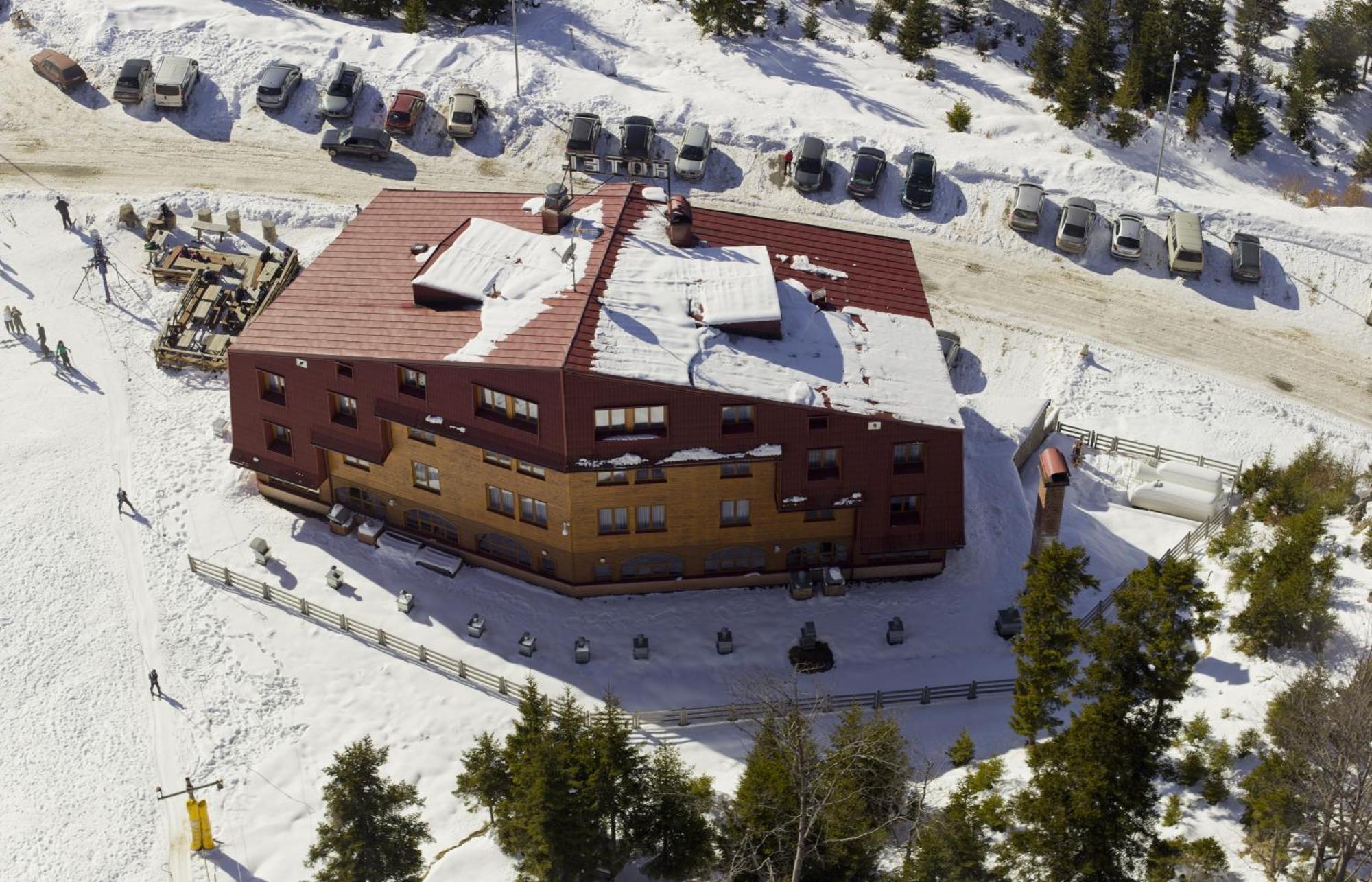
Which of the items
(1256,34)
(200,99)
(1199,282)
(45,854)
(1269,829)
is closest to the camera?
(1269,829)

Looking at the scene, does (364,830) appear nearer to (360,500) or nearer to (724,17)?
(360,500)

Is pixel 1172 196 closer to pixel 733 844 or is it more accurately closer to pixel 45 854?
pixel 733 844

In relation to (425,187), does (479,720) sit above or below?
below

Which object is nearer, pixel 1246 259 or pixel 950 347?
pixel 950 347

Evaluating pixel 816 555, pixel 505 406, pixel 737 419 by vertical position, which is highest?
pixel 737 419

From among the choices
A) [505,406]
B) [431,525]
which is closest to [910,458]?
[505,406]

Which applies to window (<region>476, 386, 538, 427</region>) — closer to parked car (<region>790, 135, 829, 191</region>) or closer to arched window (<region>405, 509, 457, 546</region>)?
arched window (<region>405, 509, 457, 546</region>)

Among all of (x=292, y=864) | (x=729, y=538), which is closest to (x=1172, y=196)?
(x=729, y=538)
